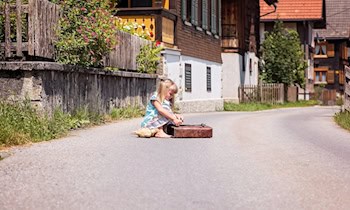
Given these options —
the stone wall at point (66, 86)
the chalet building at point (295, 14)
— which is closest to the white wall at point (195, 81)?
the stone wall at point (66, 86)

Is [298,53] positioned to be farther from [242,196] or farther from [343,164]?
[242,196]

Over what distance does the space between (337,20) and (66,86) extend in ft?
198

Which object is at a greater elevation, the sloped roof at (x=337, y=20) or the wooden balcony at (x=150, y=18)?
the sloped roof at (x=337, y=20)

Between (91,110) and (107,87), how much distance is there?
5.48ft

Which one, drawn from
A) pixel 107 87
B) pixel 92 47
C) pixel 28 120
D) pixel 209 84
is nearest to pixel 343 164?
pixel 28 120

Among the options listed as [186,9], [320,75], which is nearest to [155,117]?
[186,9]

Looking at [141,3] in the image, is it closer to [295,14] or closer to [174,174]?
[174,174]

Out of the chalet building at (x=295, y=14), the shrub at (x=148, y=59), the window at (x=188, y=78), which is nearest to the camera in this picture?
the shrub at (x=148, y=59)

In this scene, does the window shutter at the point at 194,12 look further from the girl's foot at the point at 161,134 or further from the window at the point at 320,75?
the window at the point at 320,75

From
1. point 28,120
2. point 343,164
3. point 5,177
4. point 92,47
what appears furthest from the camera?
point 92,47

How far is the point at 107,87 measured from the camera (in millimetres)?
17172

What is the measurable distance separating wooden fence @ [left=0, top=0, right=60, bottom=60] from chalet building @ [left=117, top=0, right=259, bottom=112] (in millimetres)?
10004

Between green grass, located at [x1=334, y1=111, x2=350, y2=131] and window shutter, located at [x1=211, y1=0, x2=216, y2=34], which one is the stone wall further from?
window shutter, located at [x1=211, y1=0, x2=216, y2=34]

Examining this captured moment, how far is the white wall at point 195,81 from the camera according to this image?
985 inches
